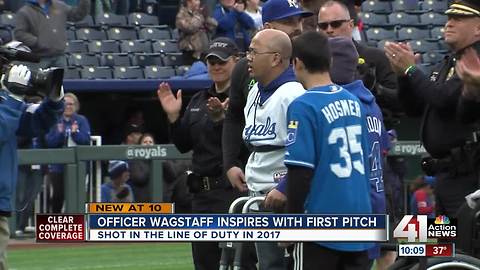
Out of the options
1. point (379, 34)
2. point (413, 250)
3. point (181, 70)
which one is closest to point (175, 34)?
point (181, 70)

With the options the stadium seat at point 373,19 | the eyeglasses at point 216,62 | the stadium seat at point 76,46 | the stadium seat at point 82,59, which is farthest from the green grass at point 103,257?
the stadium seat at point 373,19

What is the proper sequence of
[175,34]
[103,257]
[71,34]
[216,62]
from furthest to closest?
[175,34] → [71,34] → [103,257] → [216,62]

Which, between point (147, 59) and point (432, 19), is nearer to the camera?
point (147, 59)

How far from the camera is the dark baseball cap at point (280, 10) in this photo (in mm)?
9195

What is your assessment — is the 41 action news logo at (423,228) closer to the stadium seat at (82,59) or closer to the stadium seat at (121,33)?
the stadium seat at (82,59)

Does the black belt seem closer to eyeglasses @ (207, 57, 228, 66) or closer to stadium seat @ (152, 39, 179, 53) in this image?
eyeglasses @ (207, 57, 228, 66)

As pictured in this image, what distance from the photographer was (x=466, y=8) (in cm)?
834

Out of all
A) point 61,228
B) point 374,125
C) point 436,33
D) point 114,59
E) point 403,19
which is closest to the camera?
point 61,228

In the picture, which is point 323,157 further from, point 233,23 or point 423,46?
point 423,46

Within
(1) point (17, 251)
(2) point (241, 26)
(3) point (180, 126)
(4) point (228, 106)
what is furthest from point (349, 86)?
(2) point (241, 26)

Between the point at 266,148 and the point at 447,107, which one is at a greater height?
the point at 447,107

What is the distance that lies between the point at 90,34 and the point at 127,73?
103 cm

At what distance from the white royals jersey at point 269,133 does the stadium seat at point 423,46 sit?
A: 1419cm

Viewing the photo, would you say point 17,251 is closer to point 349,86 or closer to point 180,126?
point 180,126
